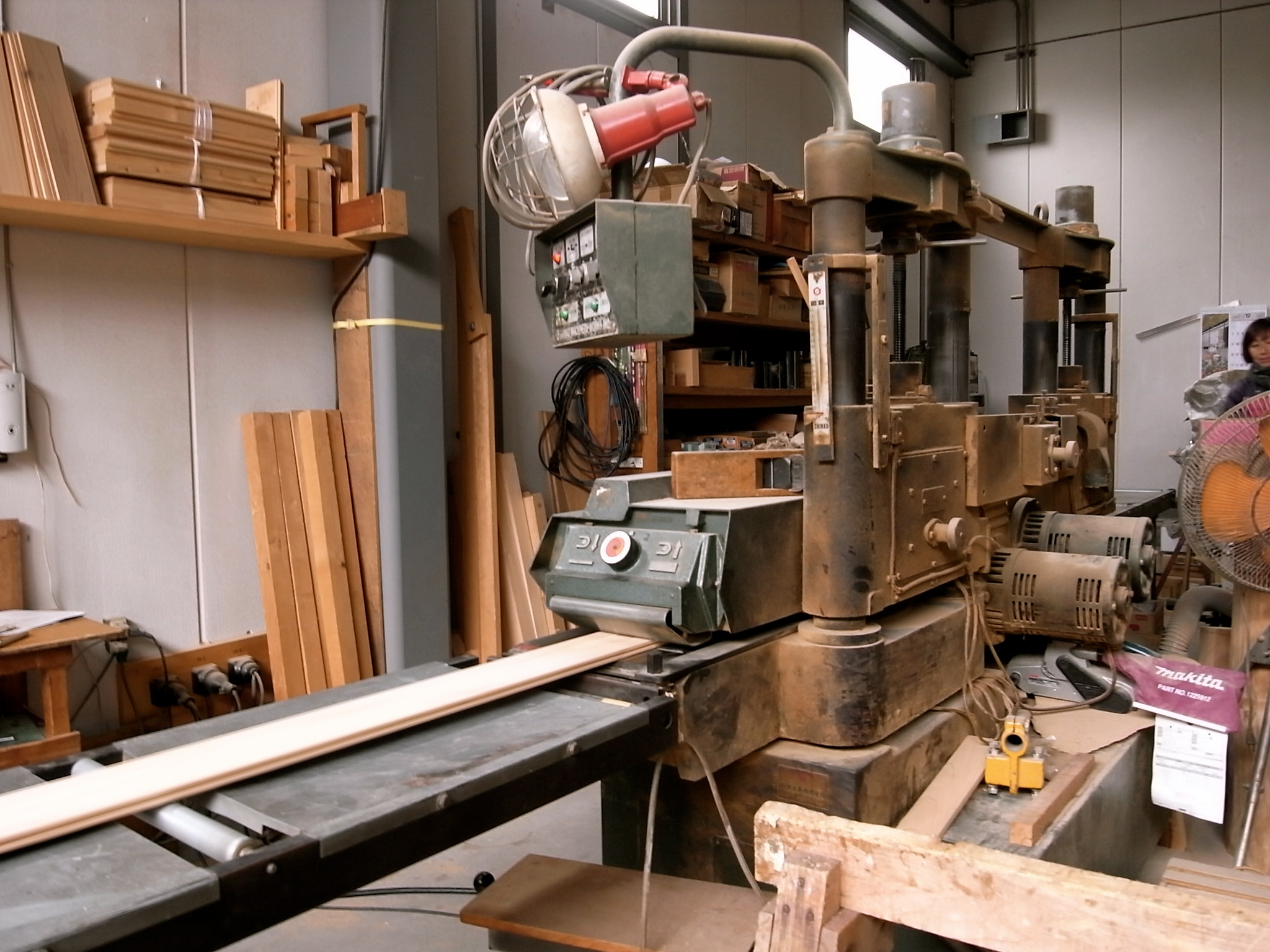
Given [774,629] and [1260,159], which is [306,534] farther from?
[1260,159]

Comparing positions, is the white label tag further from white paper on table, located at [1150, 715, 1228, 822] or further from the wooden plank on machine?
the wooden plank on machine

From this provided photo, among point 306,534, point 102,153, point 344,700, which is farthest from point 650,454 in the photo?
point 344,700

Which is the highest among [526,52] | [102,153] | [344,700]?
[526,52]

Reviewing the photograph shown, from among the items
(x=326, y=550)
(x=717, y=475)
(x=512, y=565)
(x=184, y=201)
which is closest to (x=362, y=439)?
(x=326, y=550)

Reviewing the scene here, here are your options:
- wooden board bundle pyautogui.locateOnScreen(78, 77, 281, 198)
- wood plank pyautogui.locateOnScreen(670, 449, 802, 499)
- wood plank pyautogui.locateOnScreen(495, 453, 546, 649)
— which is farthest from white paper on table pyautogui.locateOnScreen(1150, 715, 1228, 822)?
wooden board bundle pyautogui.locateOnScreen(78, 77, 281, 198)

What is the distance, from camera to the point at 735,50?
7.35ft

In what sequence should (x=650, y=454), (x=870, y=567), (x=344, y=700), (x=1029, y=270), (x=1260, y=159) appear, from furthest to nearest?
1. (x=1260, y=159)
2. (x=650, y=454)
3. (x=1029, y=270)
4. (x=870, y=567)
5. (x=344, y=700)

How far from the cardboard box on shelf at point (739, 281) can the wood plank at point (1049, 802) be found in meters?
2.63

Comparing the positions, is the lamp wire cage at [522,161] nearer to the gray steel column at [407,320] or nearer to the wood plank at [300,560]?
the gray steel column at [407,320]

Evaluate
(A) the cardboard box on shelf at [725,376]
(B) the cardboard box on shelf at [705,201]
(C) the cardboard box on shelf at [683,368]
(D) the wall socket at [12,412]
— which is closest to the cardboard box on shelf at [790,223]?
(B) the cardboard box on shelf at [705,201]

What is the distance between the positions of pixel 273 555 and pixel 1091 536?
261 centimetres

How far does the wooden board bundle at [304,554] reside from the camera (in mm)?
3367

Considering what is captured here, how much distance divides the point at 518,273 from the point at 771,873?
3.39 metres

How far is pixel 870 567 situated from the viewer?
2.24 m
